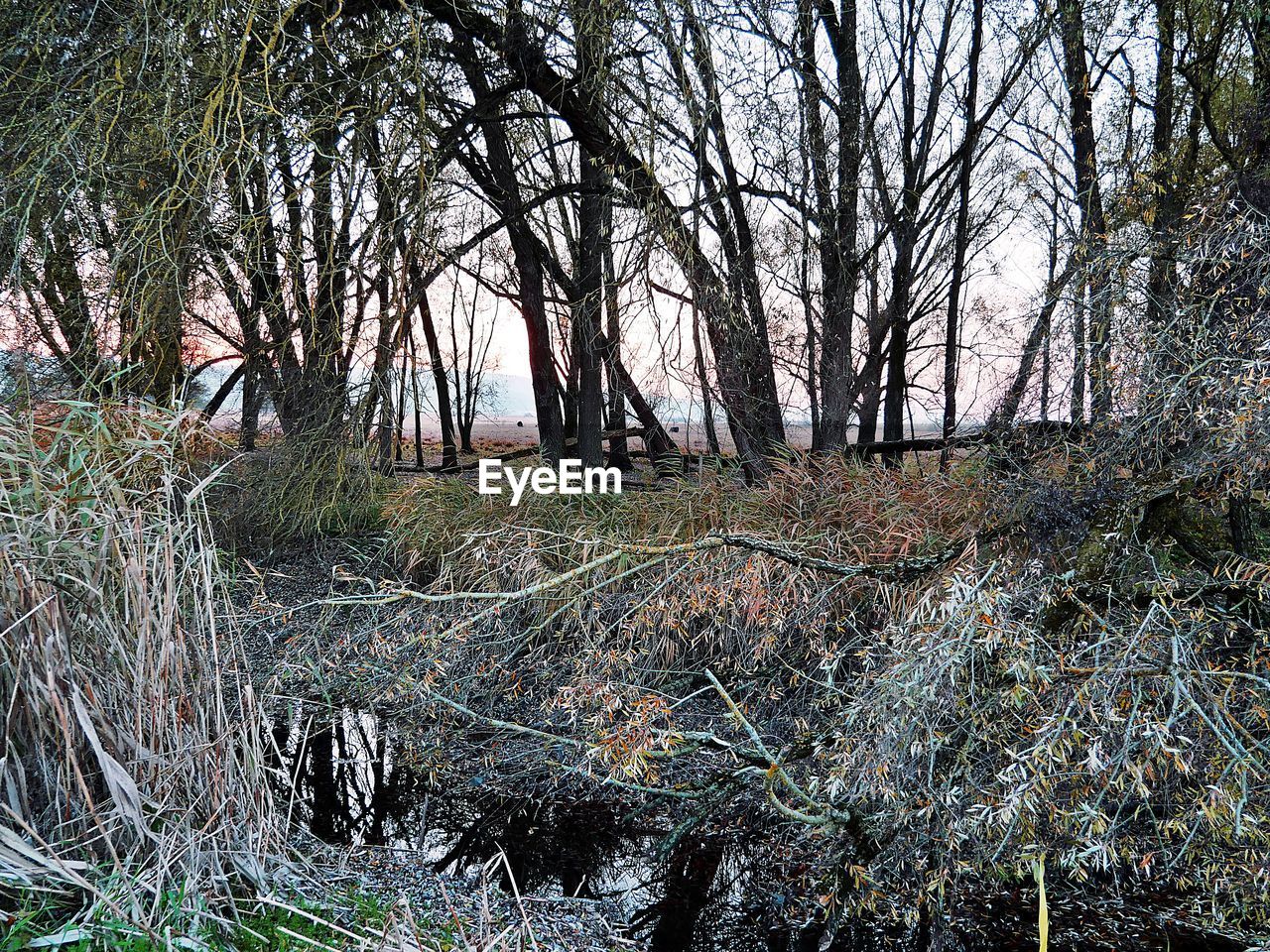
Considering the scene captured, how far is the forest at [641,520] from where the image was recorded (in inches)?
83.8

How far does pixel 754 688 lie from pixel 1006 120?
5.24 m

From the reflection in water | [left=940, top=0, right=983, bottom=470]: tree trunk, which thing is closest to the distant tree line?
[left=940, top=0, right=983, bottom=470]: tree trunk

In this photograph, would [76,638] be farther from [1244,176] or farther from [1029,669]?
[1244,176]

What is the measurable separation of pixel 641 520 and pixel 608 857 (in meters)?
2.21

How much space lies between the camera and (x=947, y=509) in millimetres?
4137

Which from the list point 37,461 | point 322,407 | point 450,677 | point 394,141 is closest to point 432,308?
point 322,407

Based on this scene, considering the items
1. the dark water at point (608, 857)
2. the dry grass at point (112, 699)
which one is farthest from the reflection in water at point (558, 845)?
the dry grass at point (112, 699)

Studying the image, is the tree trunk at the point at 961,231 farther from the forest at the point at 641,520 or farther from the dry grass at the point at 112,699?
the dry grass at the point at 112,699

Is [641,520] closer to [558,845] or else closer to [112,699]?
[558,845]

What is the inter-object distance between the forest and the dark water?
2cm

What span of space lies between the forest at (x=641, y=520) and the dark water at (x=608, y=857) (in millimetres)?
18

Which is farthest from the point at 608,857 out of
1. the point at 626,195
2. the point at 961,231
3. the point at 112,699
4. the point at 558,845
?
the point at 961,231

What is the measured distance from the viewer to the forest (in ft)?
6.98

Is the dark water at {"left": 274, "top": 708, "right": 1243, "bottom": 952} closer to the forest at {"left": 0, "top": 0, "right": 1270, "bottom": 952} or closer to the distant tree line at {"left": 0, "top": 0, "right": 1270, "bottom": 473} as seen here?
the forest at {"left": 0, "top": 0, "right": 1270, "bottom": 952}
